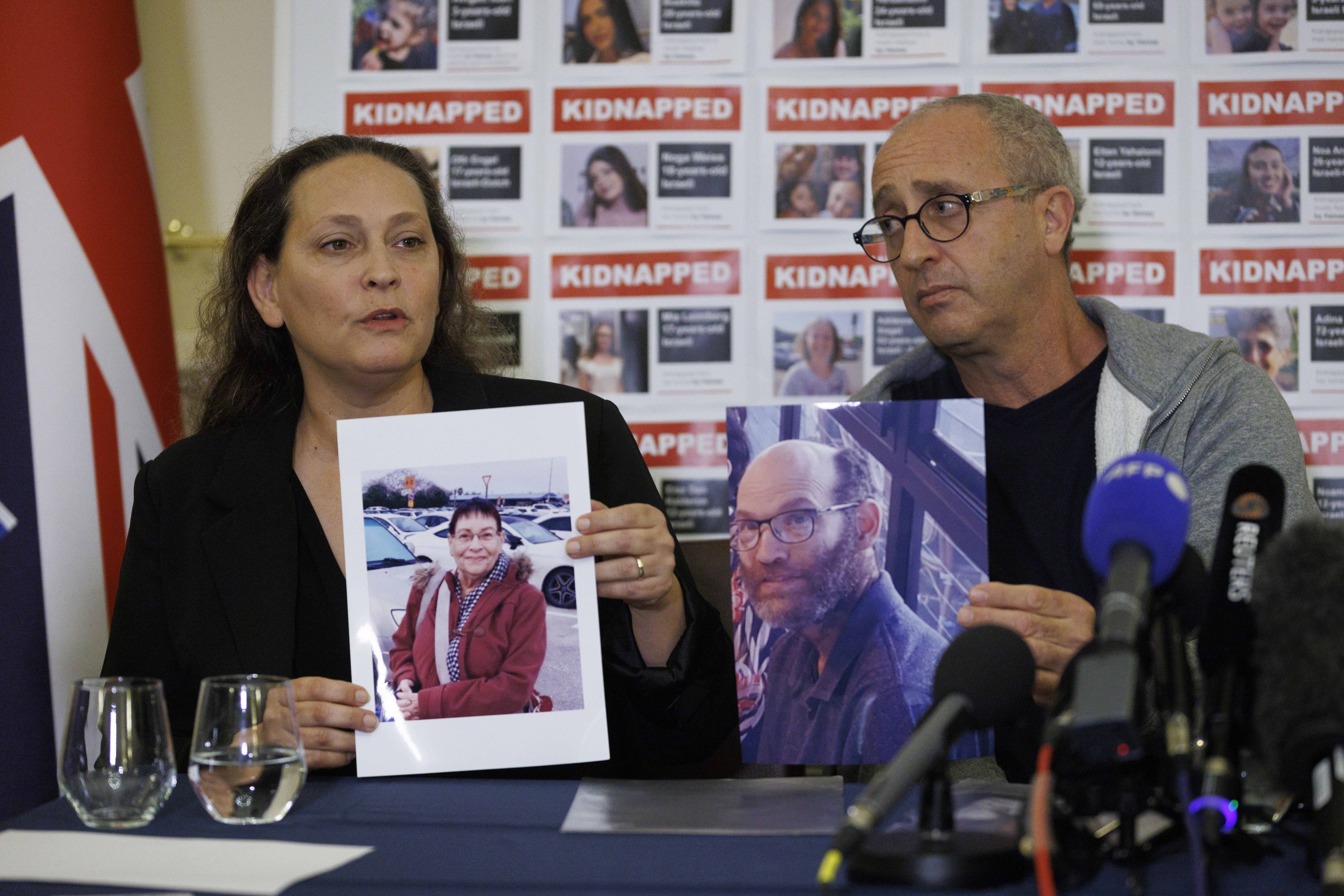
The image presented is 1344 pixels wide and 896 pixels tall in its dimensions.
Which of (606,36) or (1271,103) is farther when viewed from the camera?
(606,36)

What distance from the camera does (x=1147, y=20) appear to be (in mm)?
2850

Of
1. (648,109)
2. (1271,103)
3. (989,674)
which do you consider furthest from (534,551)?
(1271,103)

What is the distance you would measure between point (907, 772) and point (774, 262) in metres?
2.09

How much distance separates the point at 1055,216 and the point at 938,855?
5.66 ft

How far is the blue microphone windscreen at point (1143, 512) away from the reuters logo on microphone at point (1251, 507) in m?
0.17

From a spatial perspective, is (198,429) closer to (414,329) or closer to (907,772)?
(414,329)

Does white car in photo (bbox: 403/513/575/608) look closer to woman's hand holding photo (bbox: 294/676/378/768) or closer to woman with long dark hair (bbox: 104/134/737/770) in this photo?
woman with long dark hair (bbox: 104/134/737/770)

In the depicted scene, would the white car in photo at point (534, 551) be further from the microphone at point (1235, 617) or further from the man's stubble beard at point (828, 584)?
the microphone at point (1235, 617)

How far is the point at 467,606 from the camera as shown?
1648mm

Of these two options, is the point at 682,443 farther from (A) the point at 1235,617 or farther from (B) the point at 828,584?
(A) the point at 1235,617

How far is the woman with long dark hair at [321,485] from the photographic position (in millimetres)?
1951

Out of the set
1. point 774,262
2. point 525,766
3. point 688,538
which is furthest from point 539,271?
point 525,766

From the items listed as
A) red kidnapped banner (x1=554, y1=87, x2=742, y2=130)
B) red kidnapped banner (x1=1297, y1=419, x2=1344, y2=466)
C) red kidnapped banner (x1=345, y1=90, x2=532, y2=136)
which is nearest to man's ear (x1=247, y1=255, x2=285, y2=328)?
red kidnapped banner (x1=345, y1=90, x2=532, y2=136)

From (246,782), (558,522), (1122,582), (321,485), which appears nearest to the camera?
(1122,582)
